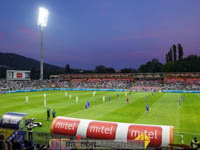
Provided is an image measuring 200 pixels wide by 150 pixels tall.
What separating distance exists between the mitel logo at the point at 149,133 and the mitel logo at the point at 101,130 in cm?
101

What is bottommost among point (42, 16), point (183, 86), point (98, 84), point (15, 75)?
point (183, 86)

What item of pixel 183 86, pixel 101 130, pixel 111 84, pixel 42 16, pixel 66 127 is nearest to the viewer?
pixel 101 130

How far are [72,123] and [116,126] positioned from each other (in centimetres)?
289

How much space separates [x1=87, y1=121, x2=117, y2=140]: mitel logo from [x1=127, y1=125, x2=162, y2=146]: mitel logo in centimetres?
101

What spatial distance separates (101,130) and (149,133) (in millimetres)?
2817

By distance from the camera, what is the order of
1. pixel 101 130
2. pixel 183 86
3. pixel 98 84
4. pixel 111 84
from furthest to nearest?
pixel 98 84, pixel 111 84, pixel 183 86, pixel 101 130

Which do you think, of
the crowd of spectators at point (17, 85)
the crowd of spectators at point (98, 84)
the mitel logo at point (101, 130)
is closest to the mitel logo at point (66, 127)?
the mitel logo at point (101, 130)

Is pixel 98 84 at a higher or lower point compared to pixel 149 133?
lower

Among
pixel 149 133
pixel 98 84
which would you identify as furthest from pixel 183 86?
pixel 149 133

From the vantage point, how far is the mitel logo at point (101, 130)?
11453 mm

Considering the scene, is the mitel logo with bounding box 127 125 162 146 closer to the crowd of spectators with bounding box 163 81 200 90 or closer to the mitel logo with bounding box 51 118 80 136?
the mitel logo with bounding box 51 118 80 136

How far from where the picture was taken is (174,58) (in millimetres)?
137875

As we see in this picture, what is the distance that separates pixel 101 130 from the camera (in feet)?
38.2

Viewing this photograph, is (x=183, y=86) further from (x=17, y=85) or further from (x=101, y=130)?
(x=101, y=130)
